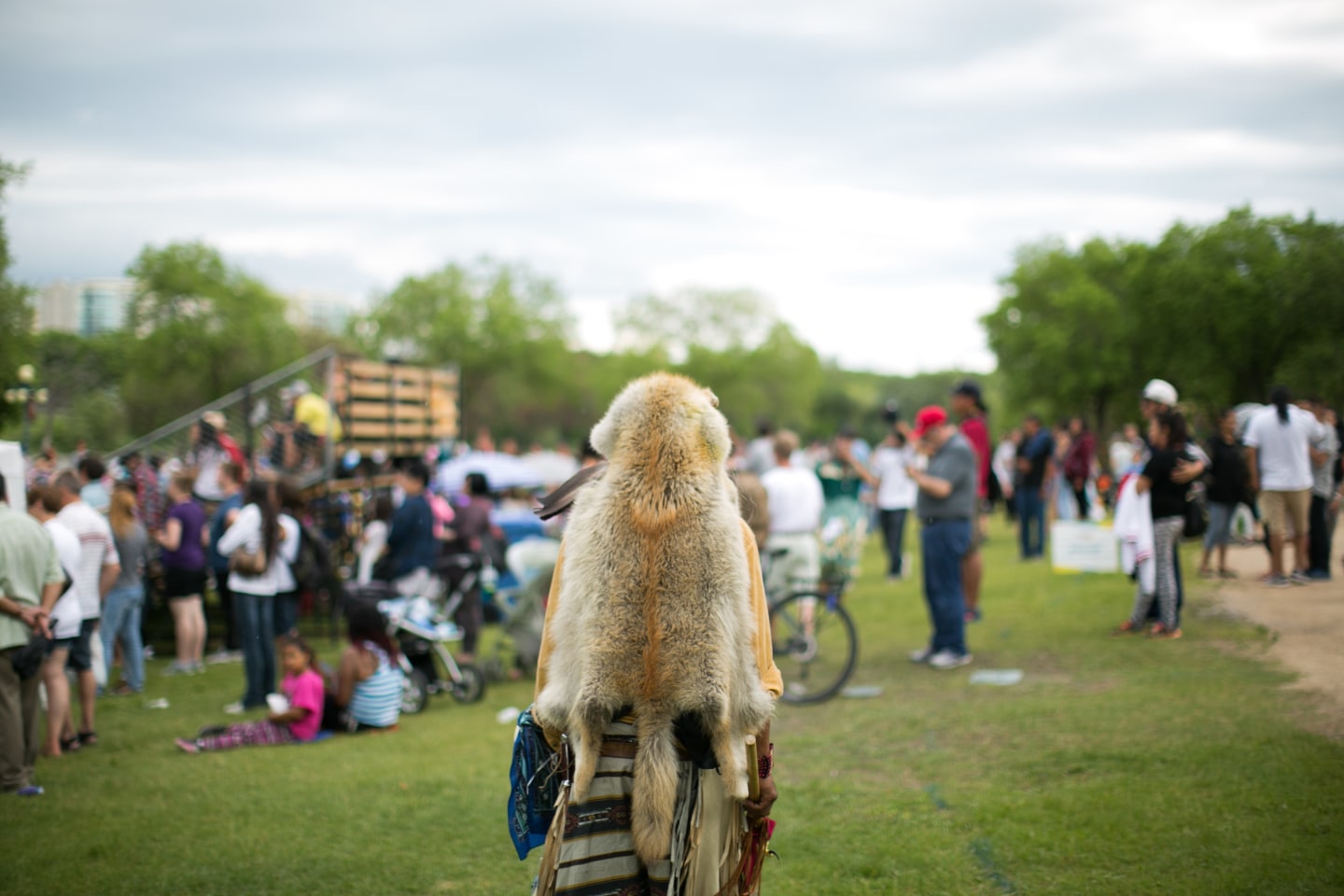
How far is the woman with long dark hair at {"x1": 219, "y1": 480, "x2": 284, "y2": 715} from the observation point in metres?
8.69

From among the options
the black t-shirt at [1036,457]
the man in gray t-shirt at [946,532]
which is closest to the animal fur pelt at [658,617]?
the man in gray t-shirt at [946,532]

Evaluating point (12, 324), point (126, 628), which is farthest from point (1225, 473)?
point (12, 324)

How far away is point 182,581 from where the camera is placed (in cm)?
1019

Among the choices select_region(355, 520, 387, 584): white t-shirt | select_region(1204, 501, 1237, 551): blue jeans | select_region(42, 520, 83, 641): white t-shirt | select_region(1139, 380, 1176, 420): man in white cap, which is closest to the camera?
select_region(42, 520, 83, 641): white t-shirt

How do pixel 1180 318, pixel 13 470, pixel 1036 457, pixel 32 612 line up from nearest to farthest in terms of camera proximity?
pixel 32 612
pixel 13 470
pixel 1036 457
pixel 1180 318

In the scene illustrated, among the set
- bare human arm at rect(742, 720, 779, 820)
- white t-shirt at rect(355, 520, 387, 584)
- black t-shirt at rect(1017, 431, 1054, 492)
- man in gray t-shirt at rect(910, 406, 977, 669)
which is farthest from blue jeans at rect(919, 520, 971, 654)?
black t-shirt at rect(1017, 431, 1054, 492)

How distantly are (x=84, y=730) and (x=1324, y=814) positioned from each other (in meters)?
8.48

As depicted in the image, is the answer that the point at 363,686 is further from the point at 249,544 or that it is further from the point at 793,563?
the point at 793,563

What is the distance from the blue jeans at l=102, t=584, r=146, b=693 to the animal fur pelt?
790cm

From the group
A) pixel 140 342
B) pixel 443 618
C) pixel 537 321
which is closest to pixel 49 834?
pixel 443 618

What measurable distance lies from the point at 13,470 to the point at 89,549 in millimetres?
798

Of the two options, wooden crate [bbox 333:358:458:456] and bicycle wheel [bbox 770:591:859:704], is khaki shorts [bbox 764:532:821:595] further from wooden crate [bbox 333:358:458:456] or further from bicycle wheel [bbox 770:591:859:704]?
wooden crate [bbox 333:358:458:456]

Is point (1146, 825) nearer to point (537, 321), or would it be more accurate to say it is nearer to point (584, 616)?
point (584, 616)

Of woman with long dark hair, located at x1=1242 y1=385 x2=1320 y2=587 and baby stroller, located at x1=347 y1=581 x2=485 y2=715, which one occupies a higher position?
woman with long dark hair, located at x1=1242 y1=385 x2=1320 y2=587
